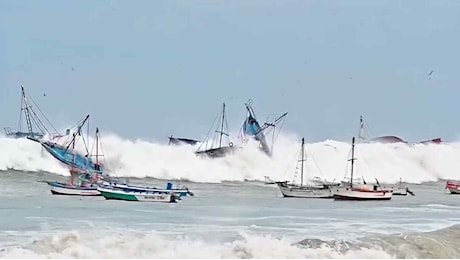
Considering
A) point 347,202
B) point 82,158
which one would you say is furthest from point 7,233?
point 82,158

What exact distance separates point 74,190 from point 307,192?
38.3ft

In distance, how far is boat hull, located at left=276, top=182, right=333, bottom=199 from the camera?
42.8 meters

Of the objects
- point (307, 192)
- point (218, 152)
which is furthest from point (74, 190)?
point (218, 152)

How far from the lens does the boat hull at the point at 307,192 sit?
42.8 m

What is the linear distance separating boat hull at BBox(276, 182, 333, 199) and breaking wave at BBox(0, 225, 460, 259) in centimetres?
2539

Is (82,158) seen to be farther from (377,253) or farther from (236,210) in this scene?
(377,253)

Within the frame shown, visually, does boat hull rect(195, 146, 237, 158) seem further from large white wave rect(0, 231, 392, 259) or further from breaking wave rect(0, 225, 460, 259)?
large white wave rect(0, 231, 392, 259)

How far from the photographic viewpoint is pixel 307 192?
4306 centimetres

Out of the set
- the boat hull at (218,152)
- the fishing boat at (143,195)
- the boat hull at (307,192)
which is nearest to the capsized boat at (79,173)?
the fishing boat at (143,195)

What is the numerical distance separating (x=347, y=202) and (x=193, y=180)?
1870 cm

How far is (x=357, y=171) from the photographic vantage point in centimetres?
6612

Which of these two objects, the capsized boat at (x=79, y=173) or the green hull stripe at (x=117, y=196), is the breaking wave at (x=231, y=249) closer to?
the green hull stripe at (x=117, y=196)

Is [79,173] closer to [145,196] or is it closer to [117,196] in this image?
[117,196]

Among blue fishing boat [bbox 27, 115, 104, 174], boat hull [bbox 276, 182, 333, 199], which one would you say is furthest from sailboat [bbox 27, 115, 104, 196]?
boat hull [bbox 276, 182, 333, 199]
